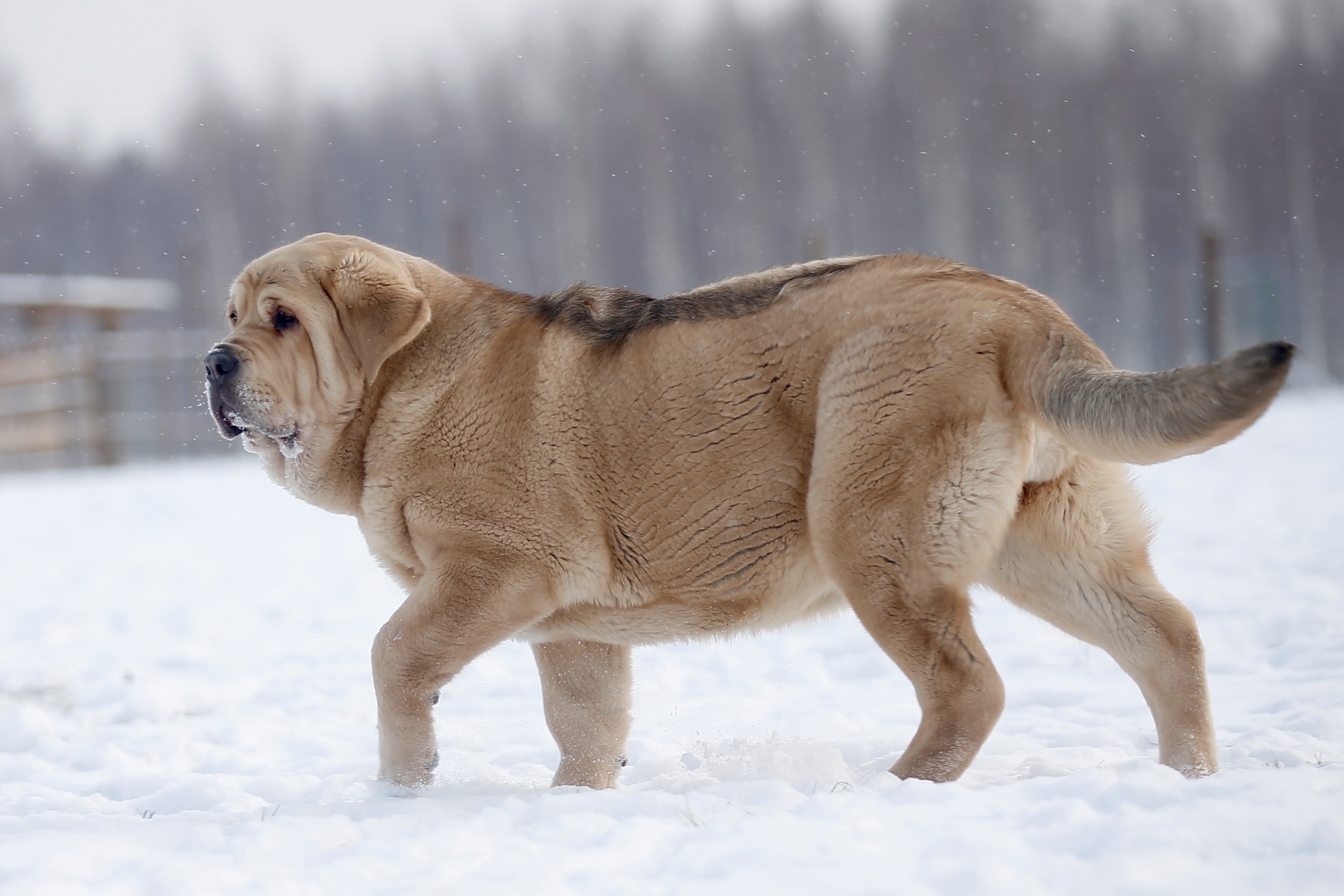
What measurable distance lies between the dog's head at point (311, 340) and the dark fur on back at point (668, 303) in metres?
0.48

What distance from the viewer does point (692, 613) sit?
3.52 metres

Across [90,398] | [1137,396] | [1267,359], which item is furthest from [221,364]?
[90,398]

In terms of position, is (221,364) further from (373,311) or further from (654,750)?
A: (654,750)

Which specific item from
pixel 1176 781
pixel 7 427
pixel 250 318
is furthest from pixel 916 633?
pixel 7 427

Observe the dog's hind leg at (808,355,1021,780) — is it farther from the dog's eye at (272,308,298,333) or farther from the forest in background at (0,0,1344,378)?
the forest in background at (0,0,1344,378)

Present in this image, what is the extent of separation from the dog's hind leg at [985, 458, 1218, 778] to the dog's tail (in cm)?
21

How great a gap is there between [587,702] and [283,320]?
5.58 ft

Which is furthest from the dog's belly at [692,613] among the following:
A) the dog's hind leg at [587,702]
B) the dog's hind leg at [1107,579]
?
the dog's hind leg at [1107,579]

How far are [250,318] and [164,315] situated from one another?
148 feet

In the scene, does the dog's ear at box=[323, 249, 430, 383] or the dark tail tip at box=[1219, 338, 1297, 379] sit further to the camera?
the dog's ear at box=[323, 249, 430, 383]

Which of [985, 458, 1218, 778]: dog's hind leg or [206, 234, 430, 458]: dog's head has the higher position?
[206, 234, 430, 458]: dog's head

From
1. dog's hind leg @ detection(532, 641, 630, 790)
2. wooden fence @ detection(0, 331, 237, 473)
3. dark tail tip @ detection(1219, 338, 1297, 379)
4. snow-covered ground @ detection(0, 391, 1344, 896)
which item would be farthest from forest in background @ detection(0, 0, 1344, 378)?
dark tail tip @ detection(1219, 338, 1297, 379)

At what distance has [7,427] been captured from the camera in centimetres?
1691

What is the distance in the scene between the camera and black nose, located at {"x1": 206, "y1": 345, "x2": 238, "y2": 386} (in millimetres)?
3607
